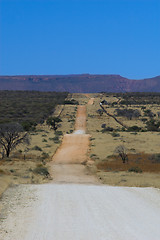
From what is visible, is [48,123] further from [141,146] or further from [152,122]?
[141,146]

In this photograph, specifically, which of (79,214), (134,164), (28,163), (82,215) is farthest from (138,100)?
(82,215)

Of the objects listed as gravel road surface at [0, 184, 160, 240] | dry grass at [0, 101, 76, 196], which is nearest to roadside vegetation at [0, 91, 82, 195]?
dry grass at [0, 101, 76, 196]

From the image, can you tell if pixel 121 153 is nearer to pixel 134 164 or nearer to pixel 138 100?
pixel 134 164

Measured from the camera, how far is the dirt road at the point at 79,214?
825 cm

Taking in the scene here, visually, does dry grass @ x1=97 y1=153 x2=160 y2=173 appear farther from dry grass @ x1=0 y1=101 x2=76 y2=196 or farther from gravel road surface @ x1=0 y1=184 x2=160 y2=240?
gravel road surface @ x1=0 y1=184 x2=160 y2=240

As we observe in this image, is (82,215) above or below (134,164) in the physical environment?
above

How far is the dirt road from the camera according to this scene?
8.25 meters

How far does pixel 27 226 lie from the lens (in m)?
9.16

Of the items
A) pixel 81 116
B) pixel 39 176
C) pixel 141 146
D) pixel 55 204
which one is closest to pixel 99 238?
pixel 55 204

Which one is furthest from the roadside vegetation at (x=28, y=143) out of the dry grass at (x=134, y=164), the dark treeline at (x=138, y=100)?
the dark treeline at (x=138, y=100)

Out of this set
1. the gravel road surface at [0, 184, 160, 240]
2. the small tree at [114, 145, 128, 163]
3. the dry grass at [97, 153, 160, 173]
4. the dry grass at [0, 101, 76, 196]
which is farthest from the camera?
the small tree at [114, 145, 128, 163]

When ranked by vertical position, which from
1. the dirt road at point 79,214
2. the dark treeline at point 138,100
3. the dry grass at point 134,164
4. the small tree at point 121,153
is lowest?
the dry grass at point 134,164

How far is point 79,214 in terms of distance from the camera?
10305mm

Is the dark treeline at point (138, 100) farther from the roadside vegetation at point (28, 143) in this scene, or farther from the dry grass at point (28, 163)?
the dry grass at point (28, 163)
